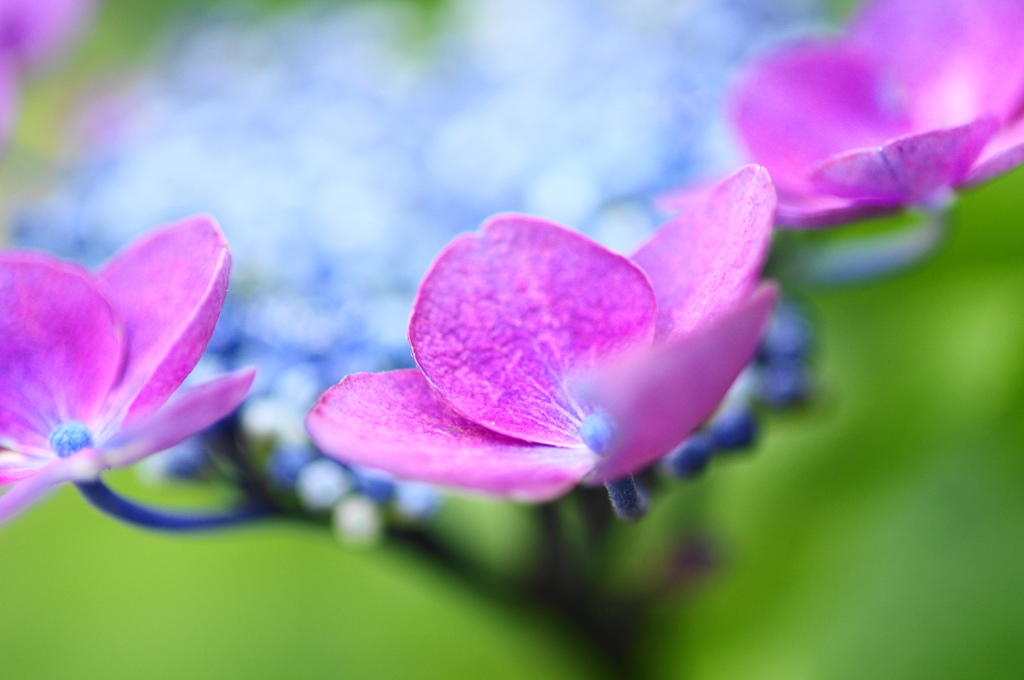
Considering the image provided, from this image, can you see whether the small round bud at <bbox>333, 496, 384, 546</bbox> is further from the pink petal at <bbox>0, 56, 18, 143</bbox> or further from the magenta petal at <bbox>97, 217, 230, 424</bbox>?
the pink petal at <bbox>0, 56, 18, 143</bbox>

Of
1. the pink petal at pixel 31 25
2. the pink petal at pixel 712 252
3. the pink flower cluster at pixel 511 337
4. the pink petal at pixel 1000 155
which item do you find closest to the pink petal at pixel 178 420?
the pink flower cluster at pixel 511 337

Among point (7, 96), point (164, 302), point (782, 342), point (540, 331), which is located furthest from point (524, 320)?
point (7, 96)

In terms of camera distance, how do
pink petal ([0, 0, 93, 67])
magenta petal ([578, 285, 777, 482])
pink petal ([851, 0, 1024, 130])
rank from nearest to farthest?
magenta petal ([578, 285, 777, 482]), pink petal ([851, 0, 1024, 130]), pink petal ([0, 0, 93, 67])

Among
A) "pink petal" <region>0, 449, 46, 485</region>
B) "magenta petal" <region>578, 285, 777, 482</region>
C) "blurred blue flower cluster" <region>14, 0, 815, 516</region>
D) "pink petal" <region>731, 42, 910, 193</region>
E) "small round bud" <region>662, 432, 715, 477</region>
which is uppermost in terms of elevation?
"blurred blue flower cluster" <region>14, 0, 815, 516</region>

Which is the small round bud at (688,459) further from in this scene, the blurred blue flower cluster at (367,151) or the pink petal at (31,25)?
the pink petal at (31,25)

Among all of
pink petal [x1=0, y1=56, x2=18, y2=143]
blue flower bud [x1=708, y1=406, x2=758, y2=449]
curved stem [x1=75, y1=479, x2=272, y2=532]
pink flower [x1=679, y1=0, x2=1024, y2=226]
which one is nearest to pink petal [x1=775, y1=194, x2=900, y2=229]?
pink flower [x1=679, y1=0, x2=1024, y2=226]

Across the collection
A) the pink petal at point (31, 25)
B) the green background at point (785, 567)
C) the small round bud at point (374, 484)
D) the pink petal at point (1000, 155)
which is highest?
the pink petal at point (31, 25)
